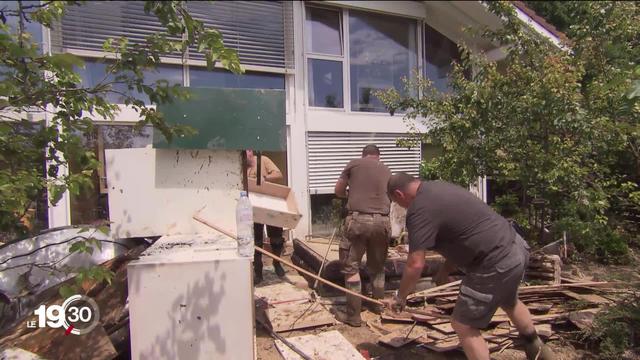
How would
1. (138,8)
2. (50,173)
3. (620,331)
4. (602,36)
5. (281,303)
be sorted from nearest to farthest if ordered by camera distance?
(50,173) → (620,331) → (281,303) → (602,36) → (138,8)

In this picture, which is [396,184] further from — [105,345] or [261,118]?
[105,345]

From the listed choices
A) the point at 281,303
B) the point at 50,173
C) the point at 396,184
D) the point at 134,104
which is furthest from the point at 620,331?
the point at 50,173

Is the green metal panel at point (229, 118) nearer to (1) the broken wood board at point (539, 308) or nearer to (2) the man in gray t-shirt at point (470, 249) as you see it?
(2) the man in gray t-shirt at point (470, 249)

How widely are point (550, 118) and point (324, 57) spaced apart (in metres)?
4.01

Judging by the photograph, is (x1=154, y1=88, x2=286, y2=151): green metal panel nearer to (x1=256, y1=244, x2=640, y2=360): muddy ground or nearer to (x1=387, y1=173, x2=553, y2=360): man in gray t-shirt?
(x1=387, y1=173, x2=553, y2=360): man in gray t-shirt

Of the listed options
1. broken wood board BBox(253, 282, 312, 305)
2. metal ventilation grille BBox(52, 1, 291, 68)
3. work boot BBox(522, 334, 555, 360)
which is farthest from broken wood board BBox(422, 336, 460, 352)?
metal ventilation grille BBox(52, 1, 291, 68)

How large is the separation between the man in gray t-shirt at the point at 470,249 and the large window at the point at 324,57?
16.0ft

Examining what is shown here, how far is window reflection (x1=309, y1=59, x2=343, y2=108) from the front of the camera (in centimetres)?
754

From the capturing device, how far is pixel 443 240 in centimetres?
300

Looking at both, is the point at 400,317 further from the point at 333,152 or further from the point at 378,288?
the point at 333,152

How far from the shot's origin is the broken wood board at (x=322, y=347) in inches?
140

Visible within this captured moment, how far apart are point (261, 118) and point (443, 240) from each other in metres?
1.59

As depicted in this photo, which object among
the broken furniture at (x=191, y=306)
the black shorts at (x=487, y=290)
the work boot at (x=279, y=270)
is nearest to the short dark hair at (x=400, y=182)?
the black shorts at (x=487, y=290)

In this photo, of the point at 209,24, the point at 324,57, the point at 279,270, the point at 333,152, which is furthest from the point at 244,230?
the point at 324,57
